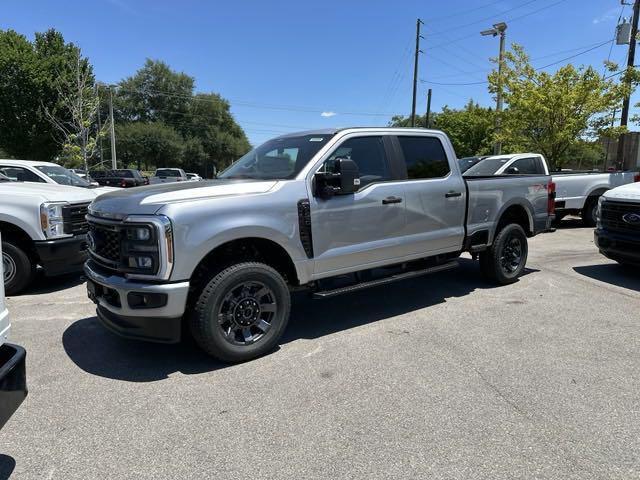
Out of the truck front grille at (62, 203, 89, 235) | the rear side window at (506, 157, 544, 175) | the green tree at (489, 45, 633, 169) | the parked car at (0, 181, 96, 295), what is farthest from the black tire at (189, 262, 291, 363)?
the green tree at (489, 45, 633, 169)

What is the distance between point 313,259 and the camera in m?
4.36

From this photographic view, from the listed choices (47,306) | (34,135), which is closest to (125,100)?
(34,135)

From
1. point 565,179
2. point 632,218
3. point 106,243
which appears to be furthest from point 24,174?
point 565,179

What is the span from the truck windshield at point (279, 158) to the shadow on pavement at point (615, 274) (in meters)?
4.91

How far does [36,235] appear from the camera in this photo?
5824 millimetres

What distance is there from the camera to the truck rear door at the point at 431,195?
16.9 ft

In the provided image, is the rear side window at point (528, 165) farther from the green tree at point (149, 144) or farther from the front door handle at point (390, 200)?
the green tree at point (149, 144)

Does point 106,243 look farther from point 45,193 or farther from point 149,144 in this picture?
point 149,144

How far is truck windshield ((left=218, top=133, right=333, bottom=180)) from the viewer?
4.53 m

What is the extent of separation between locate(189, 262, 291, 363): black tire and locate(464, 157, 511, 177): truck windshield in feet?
29.2

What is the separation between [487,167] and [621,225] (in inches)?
215

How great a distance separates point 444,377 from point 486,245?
2.94 m

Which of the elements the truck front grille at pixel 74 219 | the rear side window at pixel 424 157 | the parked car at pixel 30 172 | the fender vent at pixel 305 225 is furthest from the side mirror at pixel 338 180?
the parked car at pixel 30 172

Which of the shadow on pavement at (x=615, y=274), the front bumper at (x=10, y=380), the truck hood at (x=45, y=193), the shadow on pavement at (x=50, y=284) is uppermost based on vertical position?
the truck hood at (x=45, y=193)
